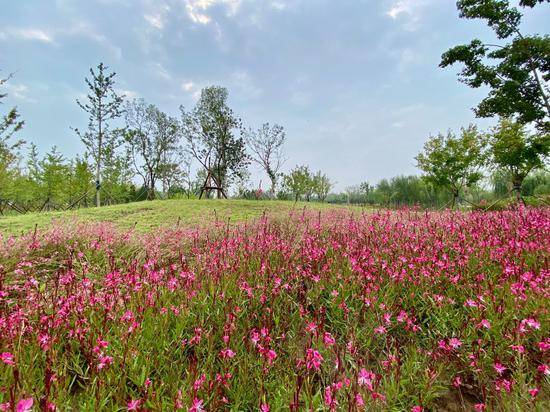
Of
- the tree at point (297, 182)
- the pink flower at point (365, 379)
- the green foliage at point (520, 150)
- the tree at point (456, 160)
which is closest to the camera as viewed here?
the pink flower at point (365, 379)

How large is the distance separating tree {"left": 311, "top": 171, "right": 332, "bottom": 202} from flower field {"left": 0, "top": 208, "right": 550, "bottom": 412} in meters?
44.1

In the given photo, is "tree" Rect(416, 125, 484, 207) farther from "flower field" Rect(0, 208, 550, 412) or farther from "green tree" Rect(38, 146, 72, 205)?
"green tree" Rect(38, 146, 72, 205)

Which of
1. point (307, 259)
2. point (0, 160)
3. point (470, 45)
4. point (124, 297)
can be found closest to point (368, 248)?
point (307, 259)

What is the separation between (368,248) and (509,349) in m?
1.80

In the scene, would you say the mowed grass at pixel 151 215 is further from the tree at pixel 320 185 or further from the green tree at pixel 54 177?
the tree at pixel 320 185

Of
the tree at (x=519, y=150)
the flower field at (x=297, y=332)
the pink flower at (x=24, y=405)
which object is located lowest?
the flower field at (x=297, y=332)

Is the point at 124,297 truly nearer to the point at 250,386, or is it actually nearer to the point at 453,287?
the point at 250,386

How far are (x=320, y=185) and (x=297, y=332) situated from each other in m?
47.8

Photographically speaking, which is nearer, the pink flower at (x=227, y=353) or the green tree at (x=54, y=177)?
the pink flower at (x=227, y=353)

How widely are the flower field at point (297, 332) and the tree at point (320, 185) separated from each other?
4412 centimetres

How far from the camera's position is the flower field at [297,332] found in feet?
5.50

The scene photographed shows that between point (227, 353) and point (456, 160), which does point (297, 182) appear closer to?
point (456, 160)

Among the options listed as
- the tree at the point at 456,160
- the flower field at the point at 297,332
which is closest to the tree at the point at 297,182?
the tree at the point at 456,160

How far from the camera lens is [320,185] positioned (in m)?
49.6
